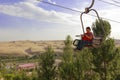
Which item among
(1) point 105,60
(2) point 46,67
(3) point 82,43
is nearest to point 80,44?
(3) point 82,43

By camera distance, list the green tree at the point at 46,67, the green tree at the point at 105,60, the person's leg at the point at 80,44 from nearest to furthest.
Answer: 1. the person's leg at the point at 80,44
2. the green tree at the point at 105,60
3. the green tree at the point at 46,67

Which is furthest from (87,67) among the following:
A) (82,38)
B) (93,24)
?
(82,38)

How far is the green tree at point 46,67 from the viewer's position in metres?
54.1

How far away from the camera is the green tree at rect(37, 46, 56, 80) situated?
54056mm

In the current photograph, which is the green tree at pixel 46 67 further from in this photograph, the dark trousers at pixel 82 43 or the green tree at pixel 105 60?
the dark trousers at pixel 82 43

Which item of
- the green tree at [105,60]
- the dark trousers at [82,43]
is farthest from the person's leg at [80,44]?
the green tree at [105,60]

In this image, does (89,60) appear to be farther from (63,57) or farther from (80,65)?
(63,57)

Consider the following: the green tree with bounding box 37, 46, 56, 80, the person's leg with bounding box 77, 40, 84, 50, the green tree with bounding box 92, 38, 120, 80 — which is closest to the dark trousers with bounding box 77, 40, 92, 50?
the person's leg with bounding box 77, 40, 84, 50

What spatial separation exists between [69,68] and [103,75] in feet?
21.6

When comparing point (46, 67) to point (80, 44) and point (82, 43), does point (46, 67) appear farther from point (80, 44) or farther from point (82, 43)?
point (82, 43)

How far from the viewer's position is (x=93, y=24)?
53.8 m

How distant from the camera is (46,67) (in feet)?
181

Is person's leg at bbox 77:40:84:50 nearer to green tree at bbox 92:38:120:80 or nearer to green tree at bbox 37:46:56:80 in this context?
green tree at bbox 92:38:120:80

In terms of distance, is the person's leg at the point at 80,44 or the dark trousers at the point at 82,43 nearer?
the dark trousers at the point at 82,43
